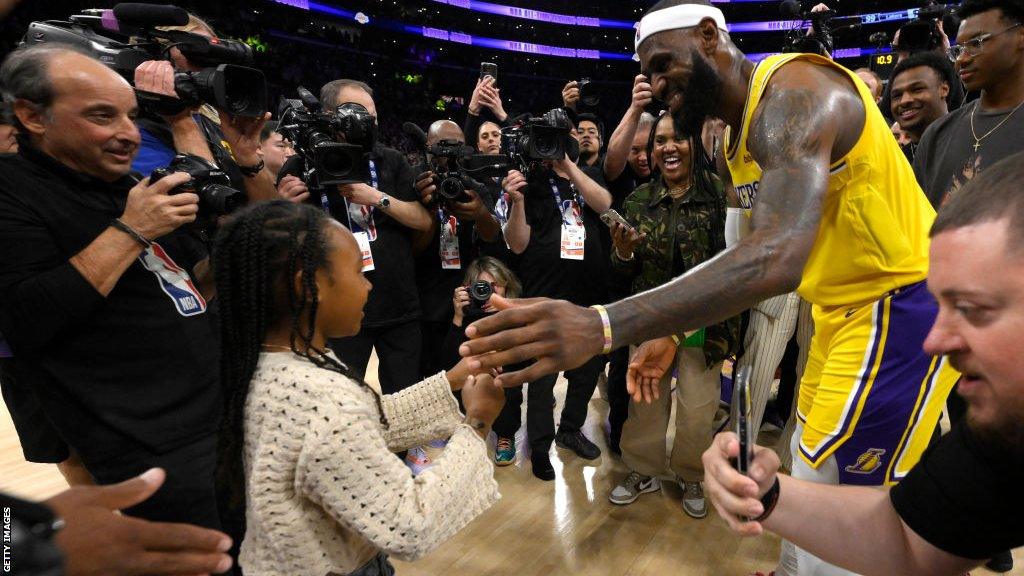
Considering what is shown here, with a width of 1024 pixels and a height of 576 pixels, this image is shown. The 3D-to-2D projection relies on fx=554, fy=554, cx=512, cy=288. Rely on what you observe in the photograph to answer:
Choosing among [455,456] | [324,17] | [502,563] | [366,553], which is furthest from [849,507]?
[324,17]

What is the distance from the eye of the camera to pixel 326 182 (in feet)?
7.55

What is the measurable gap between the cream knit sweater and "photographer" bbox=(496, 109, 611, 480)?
1.90m

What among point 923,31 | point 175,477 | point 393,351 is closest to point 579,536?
point 393,351

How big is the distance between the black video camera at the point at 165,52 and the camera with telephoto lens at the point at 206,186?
0.86ft

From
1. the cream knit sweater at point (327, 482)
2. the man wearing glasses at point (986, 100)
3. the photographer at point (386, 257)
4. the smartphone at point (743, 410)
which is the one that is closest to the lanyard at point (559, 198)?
the photographer at point (386, 257)

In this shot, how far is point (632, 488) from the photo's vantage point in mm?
2840

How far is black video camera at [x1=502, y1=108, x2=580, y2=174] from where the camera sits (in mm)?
2820

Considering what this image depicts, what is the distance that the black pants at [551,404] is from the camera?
3088 mm

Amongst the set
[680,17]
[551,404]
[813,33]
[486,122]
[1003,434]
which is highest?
[813,33]

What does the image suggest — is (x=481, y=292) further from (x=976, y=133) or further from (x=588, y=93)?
(x=976, y=133)

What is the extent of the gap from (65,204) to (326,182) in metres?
0.97

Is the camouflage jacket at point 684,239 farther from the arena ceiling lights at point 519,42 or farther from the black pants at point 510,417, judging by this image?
the arena ceiling lights at point 519,42

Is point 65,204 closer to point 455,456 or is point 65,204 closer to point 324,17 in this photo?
point 455,456

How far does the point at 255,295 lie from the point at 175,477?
710 mm
